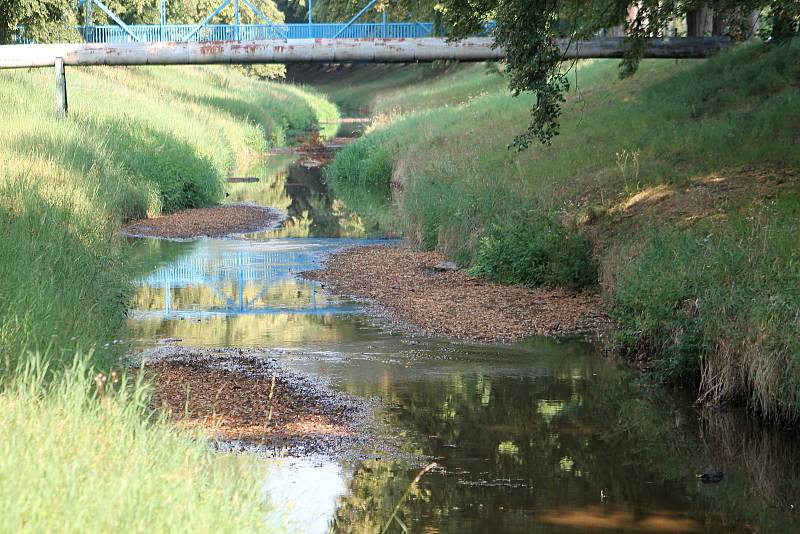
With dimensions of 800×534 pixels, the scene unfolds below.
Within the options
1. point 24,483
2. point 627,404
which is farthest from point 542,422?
point 24,483

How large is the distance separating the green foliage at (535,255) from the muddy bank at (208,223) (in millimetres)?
7949

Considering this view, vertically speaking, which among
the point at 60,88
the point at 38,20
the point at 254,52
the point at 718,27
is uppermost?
the point at 718,27

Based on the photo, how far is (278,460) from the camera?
30.8 feet

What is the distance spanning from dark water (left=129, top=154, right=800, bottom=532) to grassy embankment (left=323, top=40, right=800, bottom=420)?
660 millimetres

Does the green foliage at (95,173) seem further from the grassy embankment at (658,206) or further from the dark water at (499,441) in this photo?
the grassy embankment at (658,206)

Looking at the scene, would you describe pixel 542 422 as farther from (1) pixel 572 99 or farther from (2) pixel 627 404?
(1) pixel 572 99

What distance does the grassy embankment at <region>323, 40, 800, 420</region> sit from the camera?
11188 mm

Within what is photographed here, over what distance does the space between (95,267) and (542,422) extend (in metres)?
5.17

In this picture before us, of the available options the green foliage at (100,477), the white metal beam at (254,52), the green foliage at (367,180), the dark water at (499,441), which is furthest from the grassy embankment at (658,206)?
the green foliage at (100,477)

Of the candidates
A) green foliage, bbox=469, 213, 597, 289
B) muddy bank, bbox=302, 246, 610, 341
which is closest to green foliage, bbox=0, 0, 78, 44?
muddy bank, bbox=302, 246, 610, 341

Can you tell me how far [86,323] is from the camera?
31.3 ft

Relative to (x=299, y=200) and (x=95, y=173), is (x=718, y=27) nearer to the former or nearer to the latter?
(x=299, y=200)

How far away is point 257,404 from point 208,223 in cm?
1496

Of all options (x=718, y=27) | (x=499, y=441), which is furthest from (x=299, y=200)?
(x=499, y=441)
